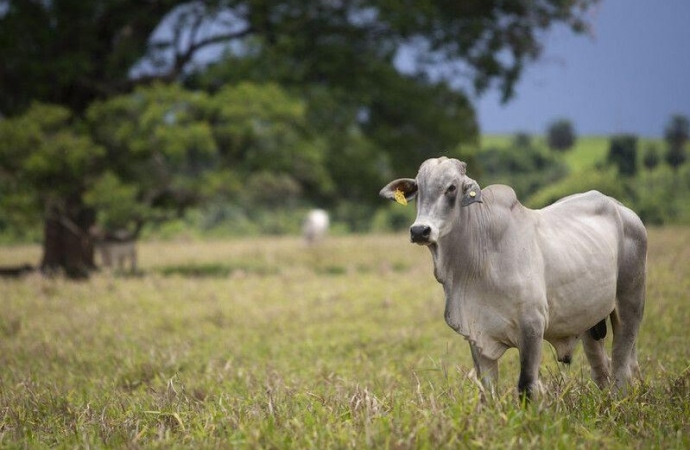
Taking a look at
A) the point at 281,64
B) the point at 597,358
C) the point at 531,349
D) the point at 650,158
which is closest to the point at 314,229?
the point at 281,64

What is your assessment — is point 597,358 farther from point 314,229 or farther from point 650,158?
point 314,229

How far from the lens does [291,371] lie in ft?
21.5

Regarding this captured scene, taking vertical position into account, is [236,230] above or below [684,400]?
below

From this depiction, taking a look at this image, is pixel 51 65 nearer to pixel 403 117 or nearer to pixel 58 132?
pixel 58 132

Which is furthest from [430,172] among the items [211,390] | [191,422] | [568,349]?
[211,390]

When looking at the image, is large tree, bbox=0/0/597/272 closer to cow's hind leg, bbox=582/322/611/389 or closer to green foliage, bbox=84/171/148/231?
green foliage, bbox=84/171/148/231

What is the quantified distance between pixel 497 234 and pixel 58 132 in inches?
483

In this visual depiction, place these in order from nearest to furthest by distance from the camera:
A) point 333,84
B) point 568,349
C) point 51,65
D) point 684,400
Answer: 1. point 684,400
2. point 568,349
3. point 51,65
4. point 333,84

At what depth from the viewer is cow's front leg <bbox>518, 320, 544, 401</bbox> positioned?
13.2ft

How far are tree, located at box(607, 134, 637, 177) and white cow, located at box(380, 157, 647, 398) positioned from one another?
8.26 meters

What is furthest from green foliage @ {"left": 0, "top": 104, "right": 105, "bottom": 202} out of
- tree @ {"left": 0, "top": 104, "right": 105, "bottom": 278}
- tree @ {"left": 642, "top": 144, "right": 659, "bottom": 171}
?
tree @ {"left": 642, "top": 144, "right": 659, "bottom": 171}

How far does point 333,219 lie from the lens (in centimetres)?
3684

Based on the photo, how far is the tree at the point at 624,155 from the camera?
12.5 meters

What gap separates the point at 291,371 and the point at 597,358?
2682mm
